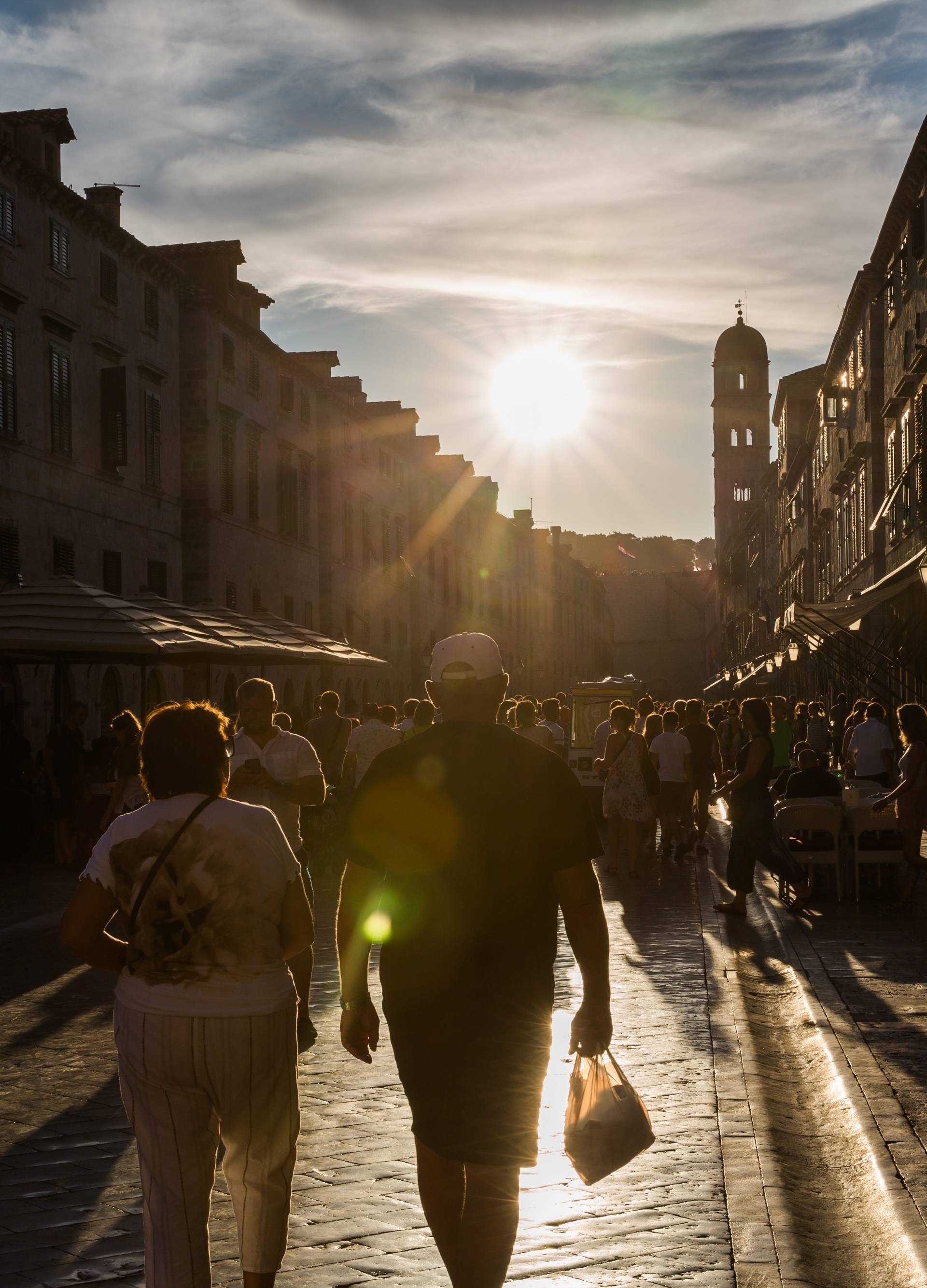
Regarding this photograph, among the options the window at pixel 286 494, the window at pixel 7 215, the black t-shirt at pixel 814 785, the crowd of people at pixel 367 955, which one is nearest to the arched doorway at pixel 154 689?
the window at pixel 7 215

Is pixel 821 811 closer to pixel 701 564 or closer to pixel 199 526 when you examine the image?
pixel 199 526

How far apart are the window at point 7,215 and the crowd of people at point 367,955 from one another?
25.4 metres

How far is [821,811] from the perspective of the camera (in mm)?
13484

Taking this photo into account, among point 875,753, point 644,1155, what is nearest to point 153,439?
point 875,753

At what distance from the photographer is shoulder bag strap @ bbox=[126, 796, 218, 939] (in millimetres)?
3854

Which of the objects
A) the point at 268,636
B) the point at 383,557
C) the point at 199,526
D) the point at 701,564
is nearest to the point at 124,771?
the point at 268,636

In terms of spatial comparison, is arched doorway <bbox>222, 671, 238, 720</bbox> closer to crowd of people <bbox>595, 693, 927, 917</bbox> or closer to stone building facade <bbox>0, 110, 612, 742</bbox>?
stone building facade <bbox>0, 110, 612, 742</bbox>

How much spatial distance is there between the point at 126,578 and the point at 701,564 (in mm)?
127687

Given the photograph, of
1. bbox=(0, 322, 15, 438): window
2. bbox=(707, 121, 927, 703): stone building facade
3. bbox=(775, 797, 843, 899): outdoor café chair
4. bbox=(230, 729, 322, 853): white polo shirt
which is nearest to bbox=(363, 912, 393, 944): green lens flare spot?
bbox=(230, 729, 322, 853): white polo shirt

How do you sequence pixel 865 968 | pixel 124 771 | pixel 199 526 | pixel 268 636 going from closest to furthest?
pixel 865 968, pixel 124 771, pixel 268 636, pixel 199 526

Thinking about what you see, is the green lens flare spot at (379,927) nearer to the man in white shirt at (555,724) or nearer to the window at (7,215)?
the man in white shirt at (555,724)

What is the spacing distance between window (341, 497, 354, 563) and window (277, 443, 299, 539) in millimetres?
5632

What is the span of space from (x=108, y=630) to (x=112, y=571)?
15387 millimetres

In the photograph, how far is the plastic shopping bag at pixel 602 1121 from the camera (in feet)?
12.7
